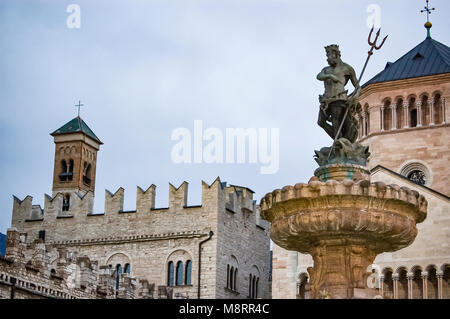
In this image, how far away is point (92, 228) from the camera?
136 ft

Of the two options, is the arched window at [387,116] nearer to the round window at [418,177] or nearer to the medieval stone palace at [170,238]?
the round window at [418,177]

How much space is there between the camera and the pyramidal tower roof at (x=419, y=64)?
4053 cm

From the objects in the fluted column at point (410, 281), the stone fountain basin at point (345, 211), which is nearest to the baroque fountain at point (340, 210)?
the stone fountain basin at point (345, 211)

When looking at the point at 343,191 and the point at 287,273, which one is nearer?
the point at 343,191

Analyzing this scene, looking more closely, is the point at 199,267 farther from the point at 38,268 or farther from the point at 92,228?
the point at 38,268

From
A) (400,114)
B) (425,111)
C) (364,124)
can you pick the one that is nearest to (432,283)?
(425,111)

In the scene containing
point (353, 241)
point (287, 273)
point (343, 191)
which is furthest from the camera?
point (287, 273)

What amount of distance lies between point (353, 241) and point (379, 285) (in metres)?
20.8

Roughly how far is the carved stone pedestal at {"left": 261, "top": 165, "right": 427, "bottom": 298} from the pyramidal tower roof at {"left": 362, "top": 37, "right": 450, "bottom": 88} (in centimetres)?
2893

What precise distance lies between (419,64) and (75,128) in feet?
70.9

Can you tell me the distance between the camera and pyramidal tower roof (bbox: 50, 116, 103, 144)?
168 ft

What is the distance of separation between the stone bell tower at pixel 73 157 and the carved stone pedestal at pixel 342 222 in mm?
39165
